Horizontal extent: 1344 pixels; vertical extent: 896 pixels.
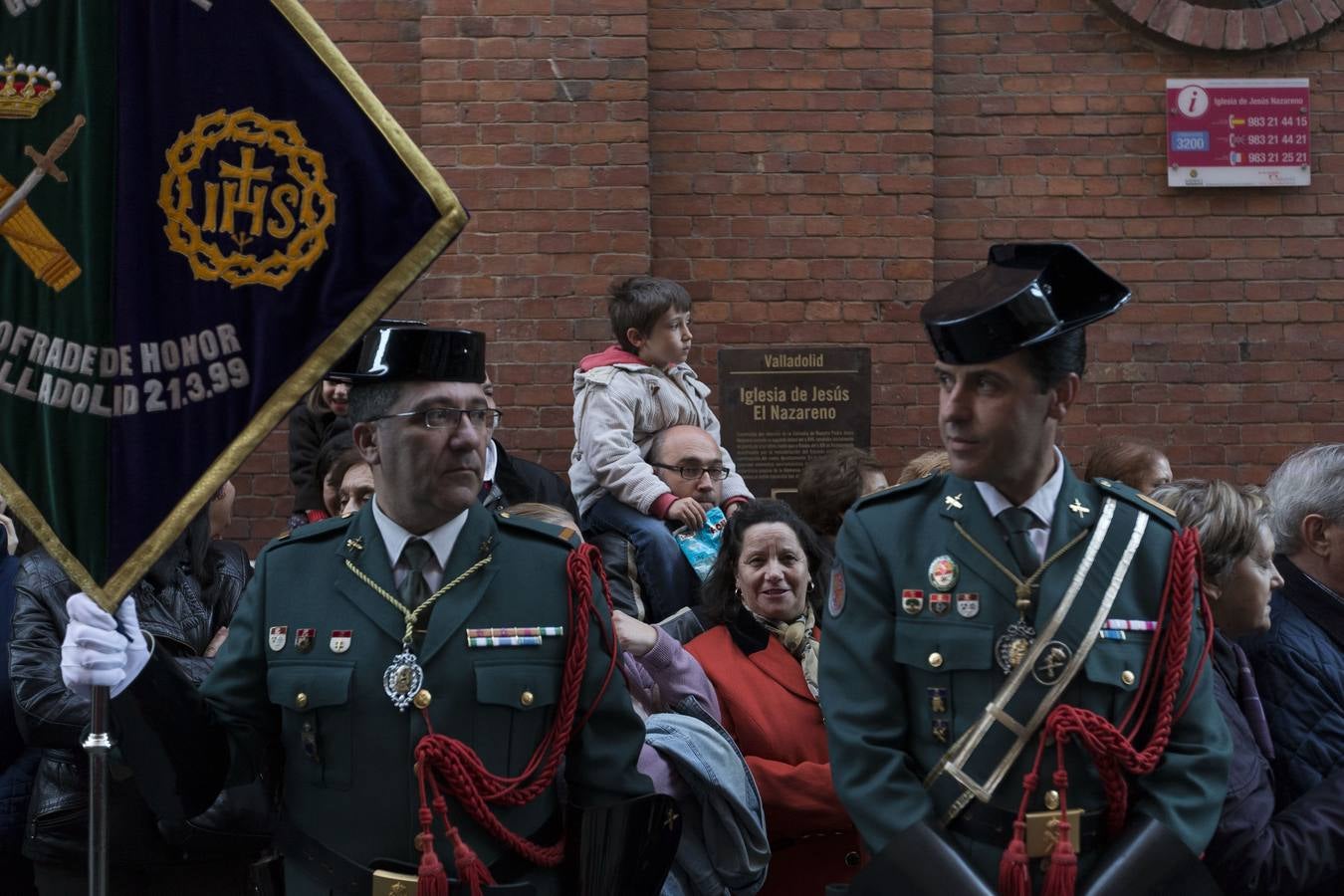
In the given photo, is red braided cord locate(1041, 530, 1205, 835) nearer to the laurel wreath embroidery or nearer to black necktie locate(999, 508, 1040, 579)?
black necktie locate(999, 508, 1040, 579)

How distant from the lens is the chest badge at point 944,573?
8.70ft

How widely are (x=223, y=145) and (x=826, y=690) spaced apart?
4.56ft

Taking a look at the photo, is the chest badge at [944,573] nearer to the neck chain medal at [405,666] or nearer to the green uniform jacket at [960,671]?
the green uniform jacket at [960,671]

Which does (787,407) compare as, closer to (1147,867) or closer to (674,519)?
(674,519)

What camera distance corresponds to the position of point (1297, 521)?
3.86 meters

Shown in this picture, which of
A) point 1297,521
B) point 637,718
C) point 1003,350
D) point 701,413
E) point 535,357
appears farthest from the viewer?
point 535,357

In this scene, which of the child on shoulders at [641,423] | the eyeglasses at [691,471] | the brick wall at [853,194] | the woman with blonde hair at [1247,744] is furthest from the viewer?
the brick wall at [853,194]

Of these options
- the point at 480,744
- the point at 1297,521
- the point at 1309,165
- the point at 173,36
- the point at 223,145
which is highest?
the point at 1309,165

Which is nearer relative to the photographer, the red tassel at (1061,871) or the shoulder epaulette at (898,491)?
the red tassel at (1061,871)

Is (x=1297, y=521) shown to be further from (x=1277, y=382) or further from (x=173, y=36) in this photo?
(x=1277, y=382)

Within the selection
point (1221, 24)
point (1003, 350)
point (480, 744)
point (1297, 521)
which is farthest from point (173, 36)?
point (1221, 24)

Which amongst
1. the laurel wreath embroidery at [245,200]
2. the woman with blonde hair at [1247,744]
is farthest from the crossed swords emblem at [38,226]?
the woman with blonde hair at [1247,744]

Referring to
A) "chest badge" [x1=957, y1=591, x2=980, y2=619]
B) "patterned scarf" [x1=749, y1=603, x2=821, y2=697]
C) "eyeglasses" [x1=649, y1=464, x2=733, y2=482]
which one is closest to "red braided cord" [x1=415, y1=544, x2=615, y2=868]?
"chest badge" [x1=957, y1=591, x2=980, y2=619]

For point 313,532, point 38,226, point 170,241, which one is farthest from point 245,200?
point 313,532
